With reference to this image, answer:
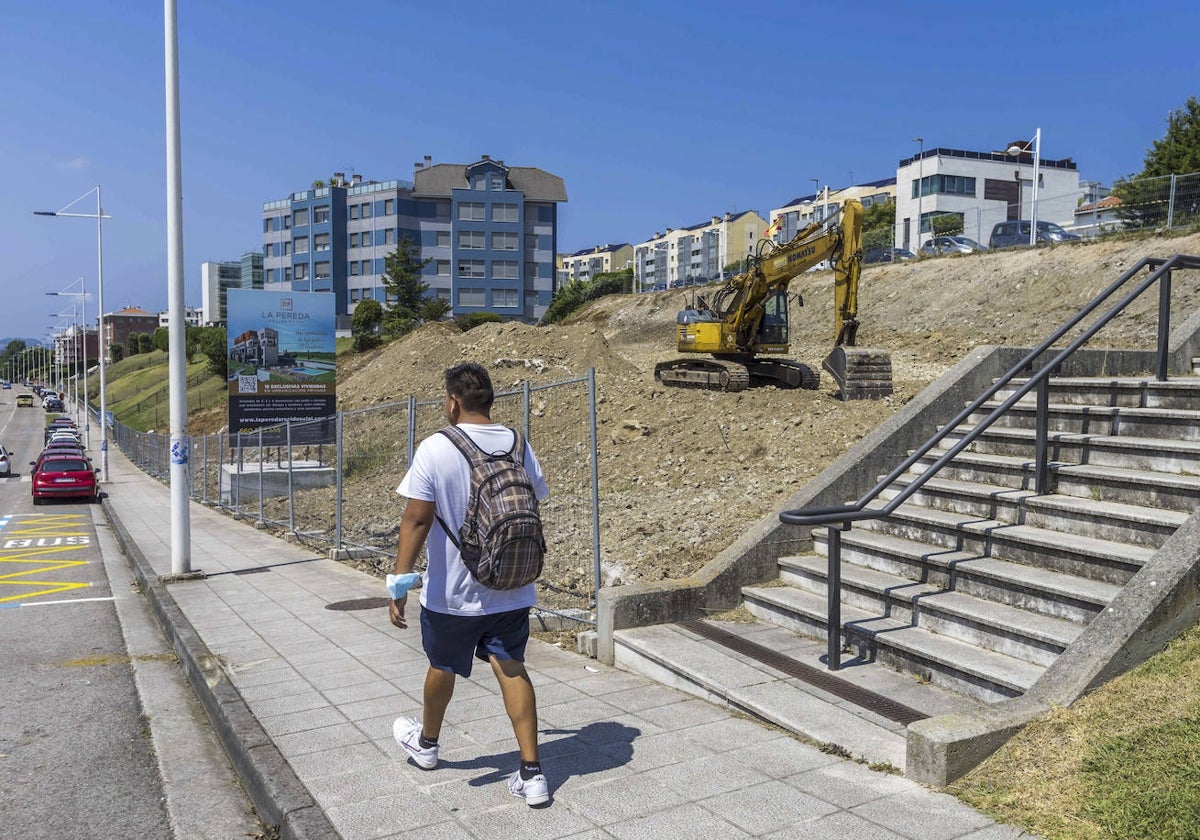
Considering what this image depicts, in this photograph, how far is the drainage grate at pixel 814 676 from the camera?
5.14 metres

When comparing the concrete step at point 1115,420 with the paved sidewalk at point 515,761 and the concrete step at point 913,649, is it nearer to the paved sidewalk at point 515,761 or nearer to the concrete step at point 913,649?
the concrete step at point 913,649

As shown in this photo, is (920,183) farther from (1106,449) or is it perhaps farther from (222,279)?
(222,279)

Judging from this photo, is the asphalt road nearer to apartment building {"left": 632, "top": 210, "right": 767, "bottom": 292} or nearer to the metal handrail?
the metal handrail

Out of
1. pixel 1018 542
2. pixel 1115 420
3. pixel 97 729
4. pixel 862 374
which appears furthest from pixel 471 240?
pixel 1018 542

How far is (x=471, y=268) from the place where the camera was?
8412 cm

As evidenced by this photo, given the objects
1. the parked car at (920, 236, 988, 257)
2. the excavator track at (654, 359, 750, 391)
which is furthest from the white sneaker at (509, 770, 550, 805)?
the parked car at (920, 236, 988, 257)

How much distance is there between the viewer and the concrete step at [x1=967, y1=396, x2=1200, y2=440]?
671cm

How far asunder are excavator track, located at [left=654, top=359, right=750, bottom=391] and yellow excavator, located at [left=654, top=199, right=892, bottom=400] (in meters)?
0.02

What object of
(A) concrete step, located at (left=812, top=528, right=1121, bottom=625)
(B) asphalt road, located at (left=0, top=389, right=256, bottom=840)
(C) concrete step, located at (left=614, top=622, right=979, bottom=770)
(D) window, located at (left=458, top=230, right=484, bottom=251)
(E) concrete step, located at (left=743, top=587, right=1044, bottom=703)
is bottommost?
(B) asphalt road, located at (left=0, top=389, right=256, bottom=840)

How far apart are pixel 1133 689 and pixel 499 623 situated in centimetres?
287

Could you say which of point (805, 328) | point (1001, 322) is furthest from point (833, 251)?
point (805, 328)

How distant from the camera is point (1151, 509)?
6.00 m

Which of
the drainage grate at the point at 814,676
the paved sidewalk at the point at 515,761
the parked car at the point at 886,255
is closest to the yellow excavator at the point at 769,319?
the drainage grate at the point at 814,676

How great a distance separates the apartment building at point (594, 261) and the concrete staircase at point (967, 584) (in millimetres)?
145336
